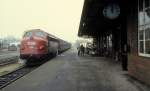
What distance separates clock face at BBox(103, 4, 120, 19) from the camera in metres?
15.8

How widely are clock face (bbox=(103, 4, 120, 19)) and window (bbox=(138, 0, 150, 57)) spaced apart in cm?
150

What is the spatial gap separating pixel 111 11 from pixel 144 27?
8.21ft

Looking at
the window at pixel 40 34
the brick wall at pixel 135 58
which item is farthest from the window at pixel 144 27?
the window at pixel 40 34

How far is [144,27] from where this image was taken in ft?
45.5

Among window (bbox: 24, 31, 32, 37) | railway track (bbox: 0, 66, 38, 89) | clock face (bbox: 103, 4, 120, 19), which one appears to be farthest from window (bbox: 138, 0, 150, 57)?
window (bbox: 24, 31, 32, 37)

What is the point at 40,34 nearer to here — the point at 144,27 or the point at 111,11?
the point at 111,11

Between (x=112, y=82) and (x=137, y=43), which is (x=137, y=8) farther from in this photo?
(x=112, y=82)

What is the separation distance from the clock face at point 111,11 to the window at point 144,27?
1.50 meters

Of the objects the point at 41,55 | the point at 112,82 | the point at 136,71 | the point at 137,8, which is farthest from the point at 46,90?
the point at 41,55

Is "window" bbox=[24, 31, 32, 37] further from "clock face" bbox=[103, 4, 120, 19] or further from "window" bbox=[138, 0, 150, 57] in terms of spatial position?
"window" bbox=[138, 0, 150, 57]

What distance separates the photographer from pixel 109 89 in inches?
493

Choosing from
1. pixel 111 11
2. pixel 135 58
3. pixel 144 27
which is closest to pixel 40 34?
pixel 111 11

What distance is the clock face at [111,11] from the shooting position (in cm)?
1577

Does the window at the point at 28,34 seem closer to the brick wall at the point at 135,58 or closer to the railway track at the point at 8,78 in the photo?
the railway track at the point at 8,78
